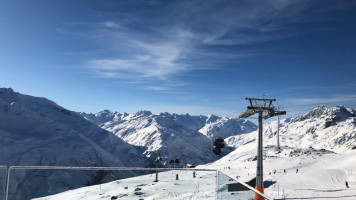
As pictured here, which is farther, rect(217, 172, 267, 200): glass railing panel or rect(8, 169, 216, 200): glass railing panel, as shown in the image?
rect(8, 169, 216, 200): glass railing panel

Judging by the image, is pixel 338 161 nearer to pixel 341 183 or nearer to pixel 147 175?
pixel 341 183

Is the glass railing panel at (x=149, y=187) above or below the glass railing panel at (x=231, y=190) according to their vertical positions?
below

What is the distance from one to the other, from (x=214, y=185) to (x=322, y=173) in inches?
2000

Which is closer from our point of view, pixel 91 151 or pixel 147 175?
pixel 147 175

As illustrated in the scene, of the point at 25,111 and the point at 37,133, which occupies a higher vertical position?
the point at 25,111

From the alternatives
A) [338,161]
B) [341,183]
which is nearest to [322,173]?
[341,183]

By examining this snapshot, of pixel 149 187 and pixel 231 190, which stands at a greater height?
pixel 231 190

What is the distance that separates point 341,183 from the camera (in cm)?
4328

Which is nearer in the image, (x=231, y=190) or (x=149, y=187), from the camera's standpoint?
(x=231, y=190)

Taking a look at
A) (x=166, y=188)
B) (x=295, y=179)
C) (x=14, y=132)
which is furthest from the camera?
(x=14, y=132)

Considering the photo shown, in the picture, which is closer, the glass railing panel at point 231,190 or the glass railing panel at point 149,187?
the glass railing panel at point 231,190

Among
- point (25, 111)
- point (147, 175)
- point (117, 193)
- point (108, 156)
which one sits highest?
point (25, 111)

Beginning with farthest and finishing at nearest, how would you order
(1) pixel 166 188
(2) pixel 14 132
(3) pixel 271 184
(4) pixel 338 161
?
(2) pixel 14 132
(4) pixel 338 161
(3) pixel 271 184
(1) pixel 166 188

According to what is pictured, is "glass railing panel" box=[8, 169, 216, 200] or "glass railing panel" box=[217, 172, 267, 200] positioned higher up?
"glass railing panel" box=[217, 172, 267, 200]
